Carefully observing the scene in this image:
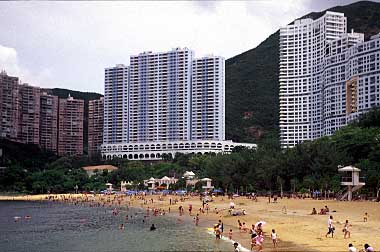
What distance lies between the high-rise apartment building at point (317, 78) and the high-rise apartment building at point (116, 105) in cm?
4580

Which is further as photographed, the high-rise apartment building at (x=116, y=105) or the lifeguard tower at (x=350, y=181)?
the high-rise apartment building at (x=116, y=105)

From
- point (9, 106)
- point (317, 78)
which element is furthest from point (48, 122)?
point (317, 78)

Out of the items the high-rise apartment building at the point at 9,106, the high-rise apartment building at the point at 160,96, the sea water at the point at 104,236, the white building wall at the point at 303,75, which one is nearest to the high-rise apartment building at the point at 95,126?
the high-rise apartment building at the point at 160,96

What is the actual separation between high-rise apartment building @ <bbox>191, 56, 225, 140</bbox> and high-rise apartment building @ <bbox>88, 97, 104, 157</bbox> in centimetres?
3700

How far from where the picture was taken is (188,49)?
142 metres

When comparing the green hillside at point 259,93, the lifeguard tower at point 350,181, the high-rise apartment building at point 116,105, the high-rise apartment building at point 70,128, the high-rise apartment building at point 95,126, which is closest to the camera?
the lifeguard tower at point 350,181

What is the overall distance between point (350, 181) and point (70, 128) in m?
122

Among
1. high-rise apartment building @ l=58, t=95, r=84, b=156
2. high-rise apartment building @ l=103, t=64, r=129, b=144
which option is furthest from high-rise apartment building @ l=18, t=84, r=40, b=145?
high-rise apartment building @ l=103, t=64, r=129, b=144

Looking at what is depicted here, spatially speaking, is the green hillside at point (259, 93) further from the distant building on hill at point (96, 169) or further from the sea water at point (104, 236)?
the sea water at point (104, 236)

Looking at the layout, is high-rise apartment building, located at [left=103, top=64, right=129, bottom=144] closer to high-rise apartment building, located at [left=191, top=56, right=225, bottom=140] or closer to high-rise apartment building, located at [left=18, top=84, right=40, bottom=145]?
high-rise apartment building, located at [left=191, top=56, right=225, bottom=140]

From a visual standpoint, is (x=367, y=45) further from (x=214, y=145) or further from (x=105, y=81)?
(x=105, y=81)

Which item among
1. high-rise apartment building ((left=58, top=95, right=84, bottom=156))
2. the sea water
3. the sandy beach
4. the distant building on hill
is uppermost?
high-rise apartment building ((left=58, top=95, right=84, bottom=156))

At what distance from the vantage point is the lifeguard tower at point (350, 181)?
1968 inches

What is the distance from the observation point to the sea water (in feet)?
99.6
